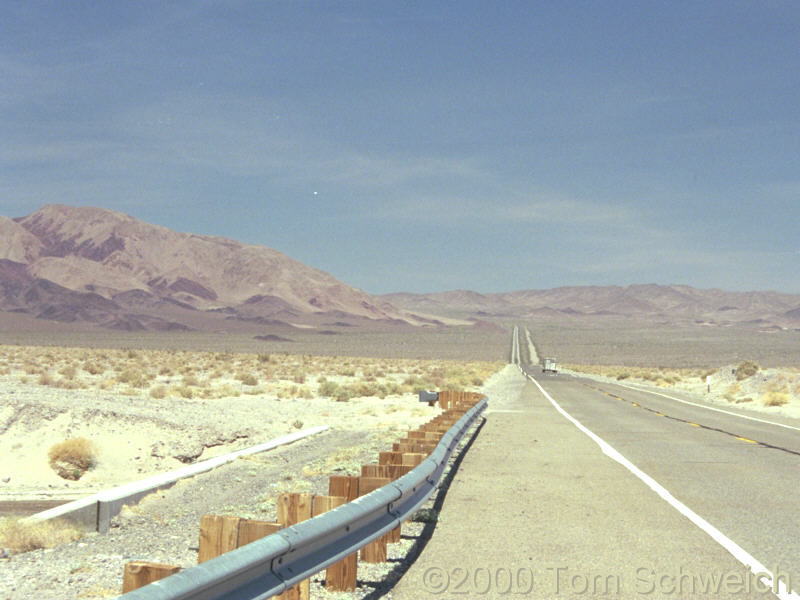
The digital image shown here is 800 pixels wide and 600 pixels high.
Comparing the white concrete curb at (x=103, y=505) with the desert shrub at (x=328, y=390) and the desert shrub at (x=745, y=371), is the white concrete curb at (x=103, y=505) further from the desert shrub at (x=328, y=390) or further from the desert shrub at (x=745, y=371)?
the desert shrub at (x=745, y=371)

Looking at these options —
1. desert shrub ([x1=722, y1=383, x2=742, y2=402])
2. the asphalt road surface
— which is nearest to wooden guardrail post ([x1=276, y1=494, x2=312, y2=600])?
the asphalt road surface

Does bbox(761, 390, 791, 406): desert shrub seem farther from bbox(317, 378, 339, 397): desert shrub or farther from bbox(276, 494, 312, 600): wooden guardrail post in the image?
bbox(276, 494, 312, 600): wooden guardrail post

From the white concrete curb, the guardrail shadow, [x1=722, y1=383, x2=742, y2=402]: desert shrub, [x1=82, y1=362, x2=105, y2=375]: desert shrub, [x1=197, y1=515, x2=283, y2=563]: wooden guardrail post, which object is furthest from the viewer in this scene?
[x1=82, y1=362, x2=105, y2=375]: desert shrub

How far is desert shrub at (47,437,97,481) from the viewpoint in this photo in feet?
49.3

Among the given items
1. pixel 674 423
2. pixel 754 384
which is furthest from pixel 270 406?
pixel 754 384

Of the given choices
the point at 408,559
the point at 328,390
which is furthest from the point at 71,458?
the point at 328,390

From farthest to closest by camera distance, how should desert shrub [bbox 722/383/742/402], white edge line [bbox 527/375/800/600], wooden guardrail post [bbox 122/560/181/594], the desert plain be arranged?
desert shrub [bbox 722/383/742/402] < the desert plain < white edge line [bbox 527/375/800/600] < wooden guardrail post [bbox 122/560/181/594]

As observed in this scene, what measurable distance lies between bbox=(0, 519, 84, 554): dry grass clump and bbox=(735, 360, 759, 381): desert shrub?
152ft

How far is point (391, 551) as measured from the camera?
718cm

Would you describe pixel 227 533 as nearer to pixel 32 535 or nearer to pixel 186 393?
pixel 32 535

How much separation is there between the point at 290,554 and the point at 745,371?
165 ft

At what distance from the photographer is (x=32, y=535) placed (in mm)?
7957

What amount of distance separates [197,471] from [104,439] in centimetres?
466

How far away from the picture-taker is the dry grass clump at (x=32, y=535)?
7734 mm
